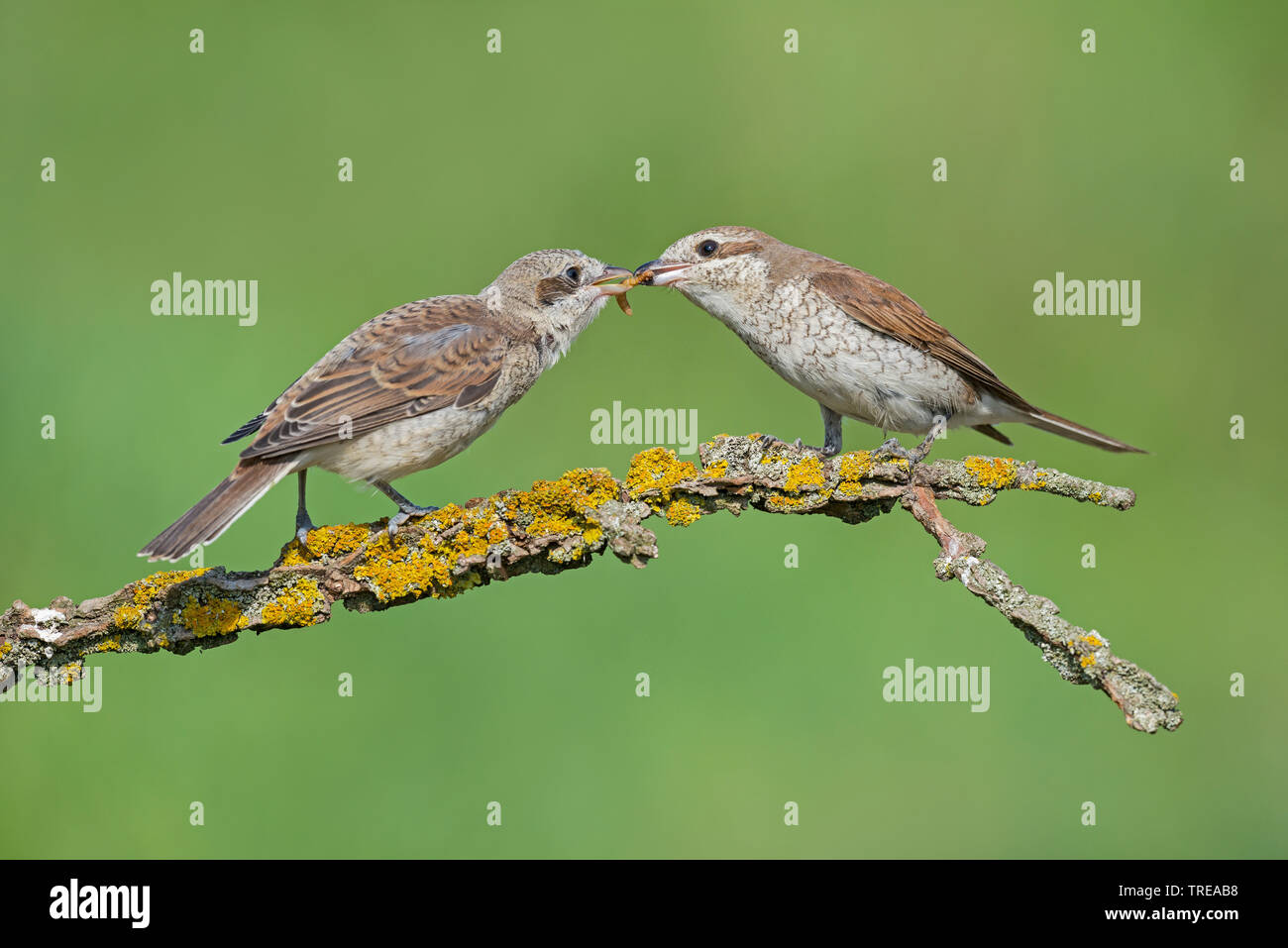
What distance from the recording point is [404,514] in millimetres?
4090

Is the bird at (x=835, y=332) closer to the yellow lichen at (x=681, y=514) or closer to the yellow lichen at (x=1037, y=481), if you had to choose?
the yellow lichen at (x=1037, y=481)

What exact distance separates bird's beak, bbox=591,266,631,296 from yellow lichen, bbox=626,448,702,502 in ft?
4.00

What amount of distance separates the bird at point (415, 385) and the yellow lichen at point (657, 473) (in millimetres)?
777

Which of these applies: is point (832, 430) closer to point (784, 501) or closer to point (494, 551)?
point (784, 501)

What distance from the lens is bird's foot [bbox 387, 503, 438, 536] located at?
12.9 ft

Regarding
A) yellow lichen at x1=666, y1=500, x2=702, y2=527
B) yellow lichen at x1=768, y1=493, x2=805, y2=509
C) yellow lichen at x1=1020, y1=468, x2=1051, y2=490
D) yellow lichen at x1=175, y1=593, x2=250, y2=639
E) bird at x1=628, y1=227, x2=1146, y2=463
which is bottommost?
yellow lichen at x1=175, y1=593, x2=250, y2=639

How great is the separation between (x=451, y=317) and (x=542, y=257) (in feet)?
1.53

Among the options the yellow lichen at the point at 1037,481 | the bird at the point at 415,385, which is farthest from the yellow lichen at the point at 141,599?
the yellow lichen at the point at 1037,481

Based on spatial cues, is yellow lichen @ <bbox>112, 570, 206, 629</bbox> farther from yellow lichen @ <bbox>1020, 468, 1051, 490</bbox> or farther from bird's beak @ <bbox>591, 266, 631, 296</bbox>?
yellow lichen @ <bbox>1020, 468, 1051, 490</bbox>

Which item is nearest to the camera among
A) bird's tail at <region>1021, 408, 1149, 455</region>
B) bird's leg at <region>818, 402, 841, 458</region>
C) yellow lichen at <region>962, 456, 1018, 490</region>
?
yellow lichen at <region>962, 456, 1018, 490</region>

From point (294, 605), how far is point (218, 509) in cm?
51

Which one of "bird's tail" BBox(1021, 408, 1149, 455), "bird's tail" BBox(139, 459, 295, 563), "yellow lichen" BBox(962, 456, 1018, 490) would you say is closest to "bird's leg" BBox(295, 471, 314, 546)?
"bird's tail" BBox(139, 459, 295, 563)

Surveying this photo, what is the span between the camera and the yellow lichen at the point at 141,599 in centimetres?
376

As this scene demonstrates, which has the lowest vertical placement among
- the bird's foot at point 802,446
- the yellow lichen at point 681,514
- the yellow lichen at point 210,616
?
the yellow lichen at point 210,616
